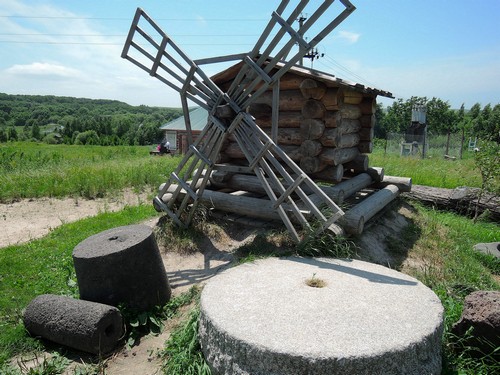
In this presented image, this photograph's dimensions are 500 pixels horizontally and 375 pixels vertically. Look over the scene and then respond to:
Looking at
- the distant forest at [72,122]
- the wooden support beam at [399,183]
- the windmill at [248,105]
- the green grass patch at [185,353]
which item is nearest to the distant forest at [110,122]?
the distant forest at [72,122]

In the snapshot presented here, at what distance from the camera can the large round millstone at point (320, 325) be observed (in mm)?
2676

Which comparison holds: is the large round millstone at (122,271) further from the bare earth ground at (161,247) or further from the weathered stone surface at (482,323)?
the weathered stone surface at (482,323)

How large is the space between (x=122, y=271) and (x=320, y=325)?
2.52 meters

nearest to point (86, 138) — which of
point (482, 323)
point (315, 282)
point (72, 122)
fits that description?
point (72, 122)

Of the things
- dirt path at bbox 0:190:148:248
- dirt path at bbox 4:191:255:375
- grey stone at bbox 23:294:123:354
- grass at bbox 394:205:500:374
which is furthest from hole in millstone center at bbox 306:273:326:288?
dirt path at bbox 0:190:148:248

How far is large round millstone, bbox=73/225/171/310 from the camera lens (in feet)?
14.2

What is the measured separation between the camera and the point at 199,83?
5.94 metres

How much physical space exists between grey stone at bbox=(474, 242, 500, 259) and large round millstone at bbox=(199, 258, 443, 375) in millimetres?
3885

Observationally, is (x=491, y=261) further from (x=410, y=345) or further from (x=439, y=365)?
(x=410, y=345)

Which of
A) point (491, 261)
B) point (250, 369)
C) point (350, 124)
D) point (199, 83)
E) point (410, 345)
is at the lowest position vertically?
point (491, 261)

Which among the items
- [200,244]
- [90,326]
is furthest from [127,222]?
[90,326]

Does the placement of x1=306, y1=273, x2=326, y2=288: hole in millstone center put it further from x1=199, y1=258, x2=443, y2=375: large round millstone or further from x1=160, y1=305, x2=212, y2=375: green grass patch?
x1=160, y1=305, x2=212, y2=375: green grass patch

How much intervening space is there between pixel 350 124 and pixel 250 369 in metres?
6.09

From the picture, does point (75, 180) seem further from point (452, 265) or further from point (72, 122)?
point (72, 122)
